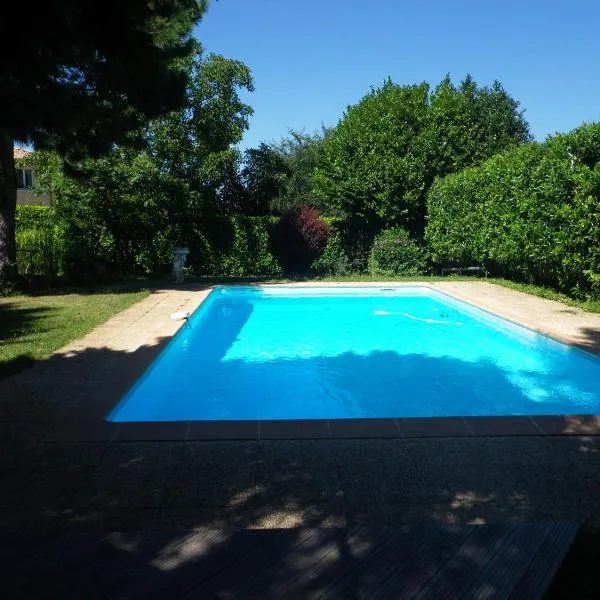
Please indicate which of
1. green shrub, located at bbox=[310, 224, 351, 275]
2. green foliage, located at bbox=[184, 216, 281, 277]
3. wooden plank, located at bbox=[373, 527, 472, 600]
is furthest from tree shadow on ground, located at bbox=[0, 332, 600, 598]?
green shrub, located at bbox=[310, 224, 351, 275]

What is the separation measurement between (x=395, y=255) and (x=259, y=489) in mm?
14628

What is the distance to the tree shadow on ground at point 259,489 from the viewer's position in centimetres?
259

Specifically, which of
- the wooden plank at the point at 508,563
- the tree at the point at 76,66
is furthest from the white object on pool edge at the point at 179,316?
the wooden plank at the point at 508,563

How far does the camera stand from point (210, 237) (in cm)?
1745

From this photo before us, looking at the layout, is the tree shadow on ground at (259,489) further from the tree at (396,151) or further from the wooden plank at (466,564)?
the tree at (396,151)

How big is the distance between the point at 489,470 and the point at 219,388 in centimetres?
426

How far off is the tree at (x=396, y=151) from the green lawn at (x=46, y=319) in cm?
790

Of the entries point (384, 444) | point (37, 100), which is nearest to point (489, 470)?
point (384, 444)

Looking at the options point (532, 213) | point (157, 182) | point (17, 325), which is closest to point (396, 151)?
point (532, 213)

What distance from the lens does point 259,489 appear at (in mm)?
3430

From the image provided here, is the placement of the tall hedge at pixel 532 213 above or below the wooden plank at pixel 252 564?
above

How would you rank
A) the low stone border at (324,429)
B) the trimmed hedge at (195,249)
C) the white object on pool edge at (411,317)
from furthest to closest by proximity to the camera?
the trimmed hedge at (195,249), the white object on pool edge at (411,317), the low stone border at (324,429)

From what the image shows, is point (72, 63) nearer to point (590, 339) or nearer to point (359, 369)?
point (359, 369)

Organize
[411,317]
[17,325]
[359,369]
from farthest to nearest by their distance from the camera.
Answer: [411,317] → [17,325] → [359,369]
